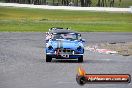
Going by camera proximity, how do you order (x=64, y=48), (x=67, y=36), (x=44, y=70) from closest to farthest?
1. (x=44, y=70)
2. (x=64, y=48)
3. (x=67, y=36)

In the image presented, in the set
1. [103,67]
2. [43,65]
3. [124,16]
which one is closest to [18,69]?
[43,65]

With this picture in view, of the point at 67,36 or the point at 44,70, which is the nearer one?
the point at 44,70

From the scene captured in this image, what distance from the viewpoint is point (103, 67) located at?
21938 mm

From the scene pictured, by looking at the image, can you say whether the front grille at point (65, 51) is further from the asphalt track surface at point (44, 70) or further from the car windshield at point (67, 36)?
the car windshield at point (67, 36)

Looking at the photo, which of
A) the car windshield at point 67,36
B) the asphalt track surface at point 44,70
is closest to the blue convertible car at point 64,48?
the car windshield at point 67,36

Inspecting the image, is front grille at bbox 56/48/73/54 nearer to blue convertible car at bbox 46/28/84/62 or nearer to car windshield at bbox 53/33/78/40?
blue convertible car at bbox 46/28/84/62

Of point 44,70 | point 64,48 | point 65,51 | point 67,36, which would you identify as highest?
point 67,36

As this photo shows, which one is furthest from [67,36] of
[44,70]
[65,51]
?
[44,70]

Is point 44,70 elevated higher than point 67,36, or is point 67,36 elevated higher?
point 67,36

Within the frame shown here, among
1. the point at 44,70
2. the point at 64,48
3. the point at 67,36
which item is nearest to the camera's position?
the point at 44,70

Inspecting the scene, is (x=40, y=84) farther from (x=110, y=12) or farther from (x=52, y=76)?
(x=110, y=12)

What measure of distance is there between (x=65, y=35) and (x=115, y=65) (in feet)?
10.3

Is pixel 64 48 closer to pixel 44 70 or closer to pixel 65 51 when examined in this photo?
pixel 65 51

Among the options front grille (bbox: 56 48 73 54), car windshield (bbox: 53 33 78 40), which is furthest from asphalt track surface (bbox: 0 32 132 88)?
car windshield (bbox: 53 33 78 40)
